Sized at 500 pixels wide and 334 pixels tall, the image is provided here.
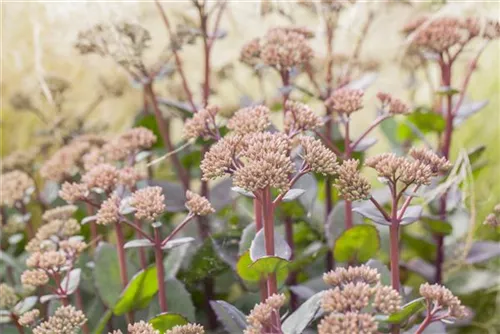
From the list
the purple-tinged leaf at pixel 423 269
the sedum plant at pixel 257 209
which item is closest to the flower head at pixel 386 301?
the sedum plant at pixel 257 209

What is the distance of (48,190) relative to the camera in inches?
35.4

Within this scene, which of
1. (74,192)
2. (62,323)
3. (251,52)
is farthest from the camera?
(251,52)

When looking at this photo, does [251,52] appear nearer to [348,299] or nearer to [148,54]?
[348,299]

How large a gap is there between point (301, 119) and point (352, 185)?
102 mm

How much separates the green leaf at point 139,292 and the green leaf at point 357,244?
0.60 ft

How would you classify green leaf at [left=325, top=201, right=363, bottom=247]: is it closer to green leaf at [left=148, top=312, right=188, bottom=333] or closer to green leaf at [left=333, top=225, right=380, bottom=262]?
green leaf at [left=333, top=225, right=380, bottom=262]

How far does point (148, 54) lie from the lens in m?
1.39

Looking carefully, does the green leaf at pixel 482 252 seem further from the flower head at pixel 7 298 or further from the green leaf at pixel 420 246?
the flower head at pixel 7 298

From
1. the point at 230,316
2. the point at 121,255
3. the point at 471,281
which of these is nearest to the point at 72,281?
the point at 121,255

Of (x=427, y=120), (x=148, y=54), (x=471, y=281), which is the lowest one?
(x=471, y=281)

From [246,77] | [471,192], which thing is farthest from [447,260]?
[246,77]

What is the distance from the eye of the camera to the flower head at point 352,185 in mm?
490

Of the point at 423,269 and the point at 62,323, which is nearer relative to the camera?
the point at 62,323

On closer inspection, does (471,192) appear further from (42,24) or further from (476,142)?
(42,24)
